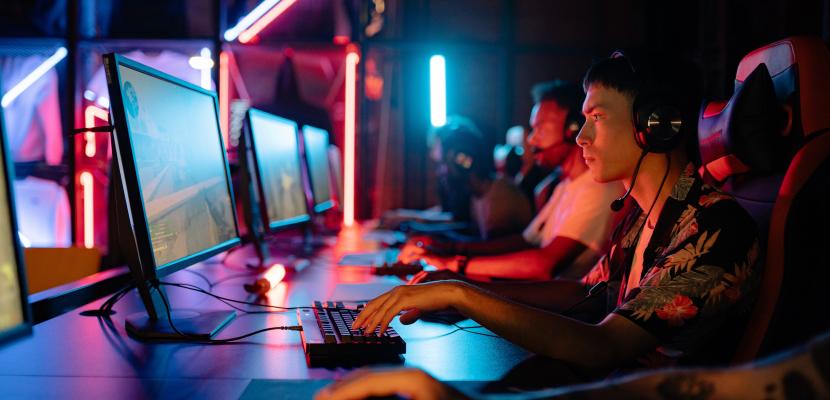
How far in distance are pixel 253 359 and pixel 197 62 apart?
16.7 feet

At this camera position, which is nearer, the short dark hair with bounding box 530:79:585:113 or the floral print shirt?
the floral print shirt

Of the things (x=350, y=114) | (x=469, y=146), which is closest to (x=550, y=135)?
(x=469, y=146)

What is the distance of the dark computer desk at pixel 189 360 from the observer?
0.94 metres

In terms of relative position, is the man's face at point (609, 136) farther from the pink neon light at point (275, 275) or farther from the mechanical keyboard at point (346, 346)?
the pink neon light at point (275, 275)

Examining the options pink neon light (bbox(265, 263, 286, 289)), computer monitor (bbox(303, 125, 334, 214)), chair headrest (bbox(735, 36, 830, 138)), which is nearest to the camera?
chair headrest (bbox(735, 36, 830, 138))

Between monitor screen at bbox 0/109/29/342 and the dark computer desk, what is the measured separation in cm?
4

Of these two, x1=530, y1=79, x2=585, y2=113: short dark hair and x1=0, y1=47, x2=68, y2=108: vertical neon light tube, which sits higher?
x1=0, y1=47, x2=68, y2=108: vertical neon light tube

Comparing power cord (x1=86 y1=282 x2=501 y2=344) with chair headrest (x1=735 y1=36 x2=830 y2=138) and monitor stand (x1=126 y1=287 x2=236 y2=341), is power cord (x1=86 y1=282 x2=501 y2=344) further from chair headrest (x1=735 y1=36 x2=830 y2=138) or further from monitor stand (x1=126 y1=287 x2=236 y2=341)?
chair headrest (x1=735 y1=36 x2=830 y2=138)

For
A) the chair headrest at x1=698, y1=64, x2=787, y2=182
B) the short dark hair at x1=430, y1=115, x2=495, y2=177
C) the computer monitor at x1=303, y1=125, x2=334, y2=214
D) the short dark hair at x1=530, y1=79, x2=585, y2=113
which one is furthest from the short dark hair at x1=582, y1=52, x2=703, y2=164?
the short dark hair at x1=430, y1=115, x2=495, y2=177

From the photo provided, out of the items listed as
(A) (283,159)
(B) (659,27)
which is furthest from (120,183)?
(B) (659,27)

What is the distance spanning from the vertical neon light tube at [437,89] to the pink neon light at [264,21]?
1385mm

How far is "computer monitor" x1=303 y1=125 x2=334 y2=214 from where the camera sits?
3.07m

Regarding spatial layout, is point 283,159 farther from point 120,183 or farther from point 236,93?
point 236,93

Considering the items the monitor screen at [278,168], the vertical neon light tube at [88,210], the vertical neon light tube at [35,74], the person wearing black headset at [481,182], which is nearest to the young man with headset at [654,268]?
the monitor screen at [278,168]
